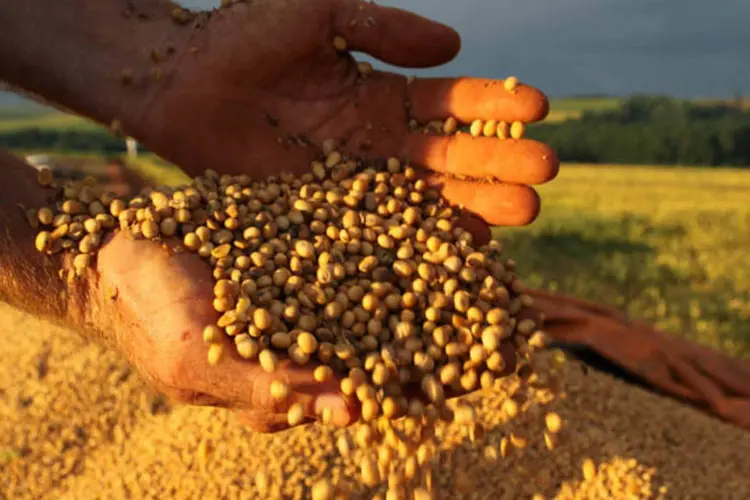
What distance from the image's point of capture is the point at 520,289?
78.0 inches

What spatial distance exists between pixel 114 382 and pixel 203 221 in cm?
122

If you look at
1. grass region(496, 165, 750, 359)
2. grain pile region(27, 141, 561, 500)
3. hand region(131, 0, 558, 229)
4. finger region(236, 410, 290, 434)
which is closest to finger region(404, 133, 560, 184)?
hand region(131, 0, 558, 229)

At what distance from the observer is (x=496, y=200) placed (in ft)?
6.87

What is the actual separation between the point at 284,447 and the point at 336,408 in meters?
0.90

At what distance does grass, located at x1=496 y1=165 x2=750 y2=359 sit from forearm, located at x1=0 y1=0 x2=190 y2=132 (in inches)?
130

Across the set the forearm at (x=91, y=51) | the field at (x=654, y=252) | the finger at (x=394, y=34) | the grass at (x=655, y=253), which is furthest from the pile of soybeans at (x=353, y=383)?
the grass at (x=655, y=253)

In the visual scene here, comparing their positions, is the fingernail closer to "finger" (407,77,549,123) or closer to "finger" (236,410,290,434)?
"finger" (236,410,290,434)

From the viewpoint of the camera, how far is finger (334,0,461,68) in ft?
7.29

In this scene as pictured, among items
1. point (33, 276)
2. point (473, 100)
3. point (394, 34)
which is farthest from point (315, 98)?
point (33, 276)

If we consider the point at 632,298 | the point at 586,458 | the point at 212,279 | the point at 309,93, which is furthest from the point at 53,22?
the point at 632,298

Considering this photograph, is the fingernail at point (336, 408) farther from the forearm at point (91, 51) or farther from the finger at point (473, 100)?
the forearm at point (91, 51)

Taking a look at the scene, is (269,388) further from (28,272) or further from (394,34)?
(394,34)

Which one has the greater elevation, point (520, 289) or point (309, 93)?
point (309, 93)

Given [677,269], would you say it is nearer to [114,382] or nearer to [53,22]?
[114,382]
